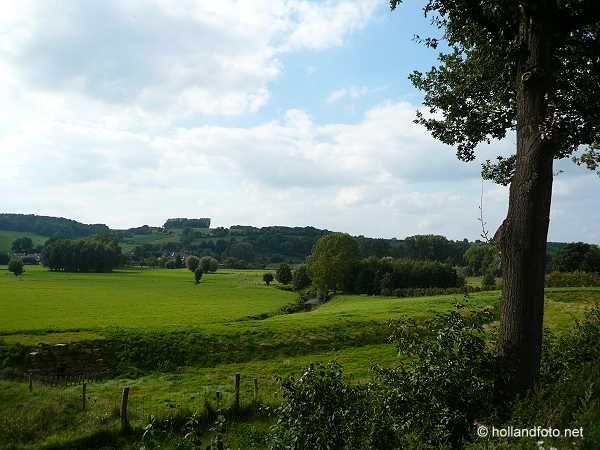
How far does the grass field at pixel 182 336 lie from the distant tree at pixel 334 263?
7324 millimetres

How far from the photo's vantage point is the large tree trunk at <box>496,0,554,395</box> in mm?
7945

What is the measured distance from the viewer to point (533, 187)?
7.97 m

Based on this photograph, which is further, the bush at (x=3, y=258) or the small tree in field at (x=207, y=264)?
the bush at (x=3, y=258)

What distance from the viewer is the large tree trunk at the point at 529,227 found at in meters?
7.95

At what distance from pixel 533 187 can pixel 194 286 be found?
341 feet

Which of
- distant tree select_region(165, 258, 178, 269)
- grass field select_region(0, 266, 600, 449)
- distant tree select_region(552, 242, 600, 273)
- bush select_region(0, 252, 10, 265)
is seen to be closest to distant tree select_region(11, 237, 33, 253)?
bush select_region(0, 252, 10, 265)

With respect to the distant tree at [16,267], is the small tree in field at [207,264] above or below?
above

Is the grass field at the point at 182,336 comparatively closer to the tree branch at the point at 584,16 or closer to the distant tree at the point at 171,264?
the tree branch at the point at 584,16

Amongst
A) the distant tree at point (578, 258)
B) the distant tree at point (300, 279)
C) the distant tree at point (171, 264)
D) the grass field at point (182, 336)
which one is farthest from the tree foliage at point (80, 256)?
the distant tree at point (578, 258)

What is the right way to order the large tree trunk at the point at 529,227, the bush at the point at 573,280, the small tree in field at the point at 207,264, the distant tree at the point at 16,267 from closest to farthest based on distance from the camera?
1. the large tree trunk at the point at 529,227
2. the bush at the point at 573,280
3. the distant tree at the point at 16,267
4. the small tree in field at the point at 207,264

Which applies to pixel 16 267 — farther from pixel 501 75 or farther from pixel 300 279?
pixel 501 75

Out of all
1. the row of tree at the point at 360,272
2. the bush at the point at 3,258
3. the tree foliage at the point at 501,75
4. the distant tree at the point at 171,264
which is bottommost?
the bush at the point at 3,258

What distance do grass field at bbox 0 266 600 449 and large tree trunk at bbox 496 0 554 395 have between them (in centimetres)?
177

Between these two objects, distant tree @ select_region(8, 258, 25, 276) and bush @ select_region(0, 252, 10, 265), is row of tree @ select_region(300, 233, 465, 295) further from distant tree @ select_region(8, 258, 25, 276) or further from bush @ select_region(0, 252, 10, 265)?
bush @ select_region(0, 252, 10, 265)
